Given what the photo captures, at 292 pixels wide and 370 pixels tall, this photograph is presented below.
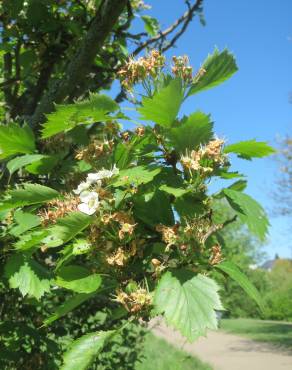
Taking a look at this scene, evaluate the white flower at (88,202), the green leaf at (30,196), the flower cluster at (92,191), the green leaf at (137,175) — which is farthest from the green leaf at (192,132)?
the green leaf at (30,196)

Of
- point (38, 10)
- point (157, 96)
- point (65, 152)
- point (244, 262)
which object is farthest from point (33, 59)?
point (244, 262)

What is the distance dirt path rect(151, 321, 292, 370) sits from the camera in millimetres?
11803

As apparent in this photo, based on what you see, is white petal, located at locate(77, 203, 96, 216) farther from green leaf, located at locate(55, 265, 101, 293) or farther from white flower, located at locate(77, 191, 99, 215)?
green leaf, located at locate(55, 265, 101, 293)

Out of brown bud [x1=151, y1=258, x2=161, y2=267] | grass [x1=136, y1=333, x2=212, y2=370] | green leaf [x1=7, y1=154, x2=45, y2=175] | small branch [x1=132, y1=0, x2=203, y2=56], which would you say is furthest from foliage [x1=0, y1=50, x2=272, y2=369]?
grass [x1=136, y1=333, x2=212, y2=370]

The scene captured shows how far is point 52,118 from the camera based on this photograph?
1.52m

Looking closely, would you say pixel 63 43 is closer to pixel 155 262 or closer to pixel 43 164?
pixel 43 164

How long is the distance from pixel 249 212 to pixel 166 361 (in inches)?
369

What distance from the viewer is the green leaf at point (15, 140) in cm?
176

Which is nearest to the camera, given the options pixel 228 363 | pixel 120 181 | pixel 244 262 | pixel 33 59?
pixel 120 181

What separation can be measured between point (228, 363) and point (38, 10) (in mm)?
11553

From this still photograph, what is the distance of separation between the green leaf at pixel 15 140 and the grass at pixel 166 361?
7.17 meters

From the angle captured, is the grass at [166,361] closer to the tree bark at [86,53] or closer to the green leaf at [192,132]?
the tree bark at [86,53]

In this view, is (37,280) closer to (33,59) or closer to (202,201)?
(202,201)

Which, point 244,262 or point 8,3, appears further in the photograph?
point 244,262
